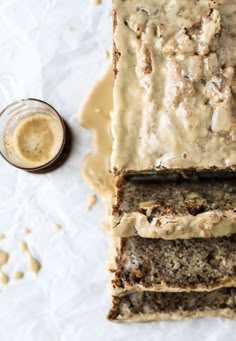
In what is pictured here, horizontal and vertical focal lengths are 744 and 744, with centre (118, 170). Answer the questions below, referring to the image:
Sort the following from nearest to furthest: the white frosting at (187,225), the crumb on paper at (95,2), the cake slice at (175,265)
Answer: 1. the white frosting at (187,225)
2. the cake slice at (175,265)
3. the crumb on paper at (95,2)

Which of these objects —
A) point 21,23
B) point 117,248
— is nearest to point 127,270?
point 117,248

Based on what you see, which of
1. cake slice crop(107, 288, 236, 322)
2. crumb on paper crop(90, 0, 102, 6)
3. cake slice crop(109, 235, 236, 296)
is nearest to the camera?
cake slice crop(109, 235, 236, 296)

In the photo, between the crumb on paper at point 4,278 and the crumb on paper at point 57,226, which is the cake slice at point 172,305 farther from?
the crumb on paper at point 4,278

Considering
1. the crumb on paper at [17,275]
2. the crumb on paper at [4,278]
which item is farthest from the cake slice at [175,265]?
the crumb on paper at [4,278]

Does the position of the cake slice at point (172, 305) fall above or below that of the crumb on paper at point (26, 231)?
below

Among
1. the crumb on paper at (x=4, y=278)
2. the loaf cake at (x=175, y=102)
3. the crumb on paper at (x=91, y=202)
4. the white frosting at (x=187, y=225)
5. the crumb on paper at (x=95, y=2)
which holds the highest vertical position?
the crumb on paper at (x=95, y=2)

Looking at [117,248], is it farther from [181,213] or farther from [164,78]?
[164,78]

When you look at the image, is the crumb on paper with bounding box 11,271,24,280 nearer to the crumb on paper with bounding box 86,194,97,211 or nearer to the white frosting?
the crumb on paper with bounding box 86,194,97,211

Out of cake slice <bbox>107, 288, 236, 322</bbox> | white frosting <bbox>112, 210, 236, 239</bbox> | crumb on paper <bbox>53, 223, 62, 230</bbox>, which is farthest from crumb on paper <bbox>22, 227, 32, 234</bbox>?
white frosting <bbox>112, 210, 236, 239</bbox>
